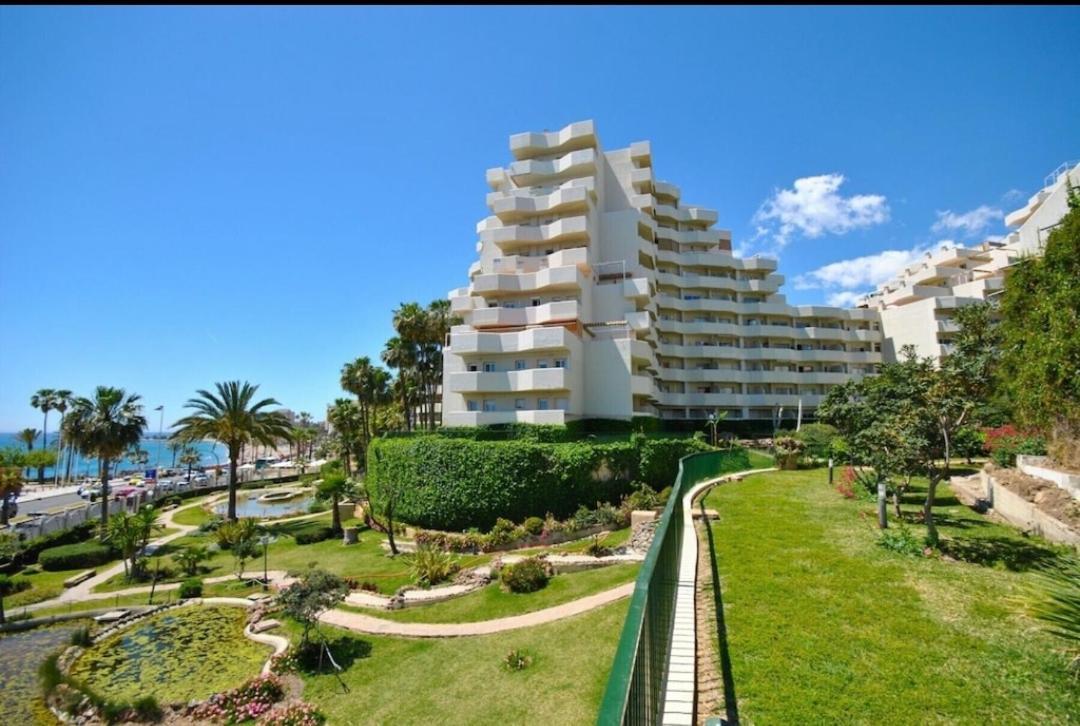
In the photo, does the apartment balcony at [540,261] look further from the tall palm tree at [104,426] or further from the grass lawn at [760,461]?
the tall palm tree at [104,426]

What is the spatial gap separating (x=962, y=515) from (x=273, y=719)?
73.1ft

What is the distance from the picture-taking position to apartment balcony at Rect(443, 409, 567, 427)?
3425 centimetres

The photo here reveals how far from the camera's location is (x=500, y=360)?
3891cm

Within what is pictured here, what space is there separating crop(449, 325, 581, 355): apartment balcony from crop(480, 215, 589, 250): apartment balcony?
10917 mm

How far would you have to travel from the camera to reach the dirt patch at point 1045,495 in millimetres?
13258

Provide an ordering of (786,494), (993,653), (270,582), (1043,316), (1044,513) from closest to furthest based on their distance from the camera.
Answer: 1. (993,653)
2. (1044,513)
3. (1043,316)
4. (786,494)
5. (270,582)

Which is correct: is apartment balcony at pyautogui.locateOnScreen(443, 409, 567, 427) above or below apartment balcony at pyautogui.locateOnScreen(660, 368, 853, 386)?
below

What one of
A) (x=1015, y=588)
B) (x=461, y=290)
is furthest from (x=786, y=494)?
(x=461, y=290)

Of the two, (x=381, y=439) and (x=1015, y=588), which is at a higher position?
(x=381, y=439)

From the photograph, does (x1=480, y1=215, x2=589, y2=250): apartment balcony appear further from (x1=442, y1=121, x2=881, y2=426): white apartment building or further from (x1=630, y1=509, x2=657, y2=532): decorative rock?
(x1=630, y1=509, x2=657, y2=532): decorative rock

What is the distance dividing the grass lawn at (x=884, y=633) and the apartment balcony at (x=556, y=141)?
43.5 meters

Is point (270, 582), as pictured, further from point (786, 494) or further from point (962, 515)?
point (962, 515)

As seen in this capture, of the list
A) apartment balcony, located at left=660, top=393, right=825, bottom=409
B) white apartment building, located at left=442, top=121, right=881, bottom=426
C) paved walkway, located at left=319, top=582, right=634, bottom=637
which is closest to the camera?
paved walkway, located at left=319, top=582, right=634, bottom=637

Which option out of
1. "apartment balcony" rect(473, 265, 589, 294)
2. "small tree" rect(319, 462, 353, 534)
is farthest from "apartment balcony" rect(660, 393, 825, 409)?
"small tree" rect(319, 462, 353, 534)
